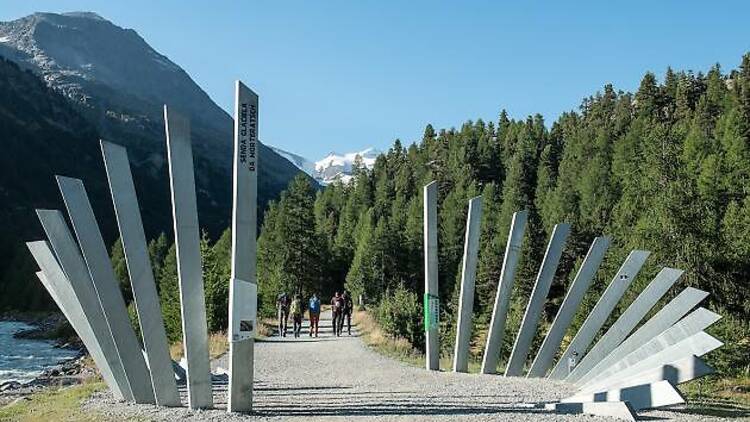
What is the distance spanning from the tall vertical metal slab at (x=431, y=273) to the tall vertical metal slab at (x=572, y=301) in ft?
8.02

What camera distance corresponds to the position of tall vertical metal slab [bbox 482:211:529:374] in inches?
647

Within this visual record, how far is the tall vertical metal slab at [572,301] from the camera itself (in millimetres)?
16062

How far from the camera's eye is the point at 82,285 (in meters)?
12.0

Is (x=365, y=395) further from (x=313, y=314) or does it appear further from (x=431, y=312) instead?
(x=313, y=314)

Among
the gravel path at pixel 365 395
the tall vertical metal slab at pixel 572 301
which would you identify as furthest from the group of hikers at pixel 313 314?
the tall vertical metal slab at pixel 572 301

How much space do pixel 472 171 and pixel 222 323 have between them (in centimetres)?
6352

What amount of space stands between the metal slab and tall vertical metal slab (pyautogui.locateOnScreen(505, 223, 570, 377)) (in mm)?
3272

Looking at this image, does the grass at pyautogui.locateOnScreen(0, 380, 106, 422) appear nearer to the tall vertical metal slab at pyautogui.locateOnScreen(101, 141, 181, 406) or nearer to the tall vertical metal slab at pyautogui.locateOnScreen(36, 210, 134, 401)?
the tall vertical metal slab at pyautogui.locateOnScreen(36, 210, 134, 401)

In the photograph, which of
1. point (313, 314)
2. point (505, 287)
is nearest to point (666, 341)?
point (505, 287)

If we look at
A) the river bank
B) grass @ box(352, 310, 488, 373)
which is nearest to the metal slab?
grass @ box(352, 310, 488, 373)

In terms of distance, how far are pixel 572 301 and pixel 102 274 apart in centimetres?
1053

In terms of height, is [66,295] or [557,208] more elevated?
[557,208]

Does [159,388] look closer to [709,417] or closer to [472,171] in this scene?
[709,417]

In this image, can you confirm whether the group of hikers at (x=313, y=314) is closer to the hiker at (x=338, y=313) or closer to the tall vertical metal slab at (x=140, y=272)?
the hiker at (x=338, y=313)
